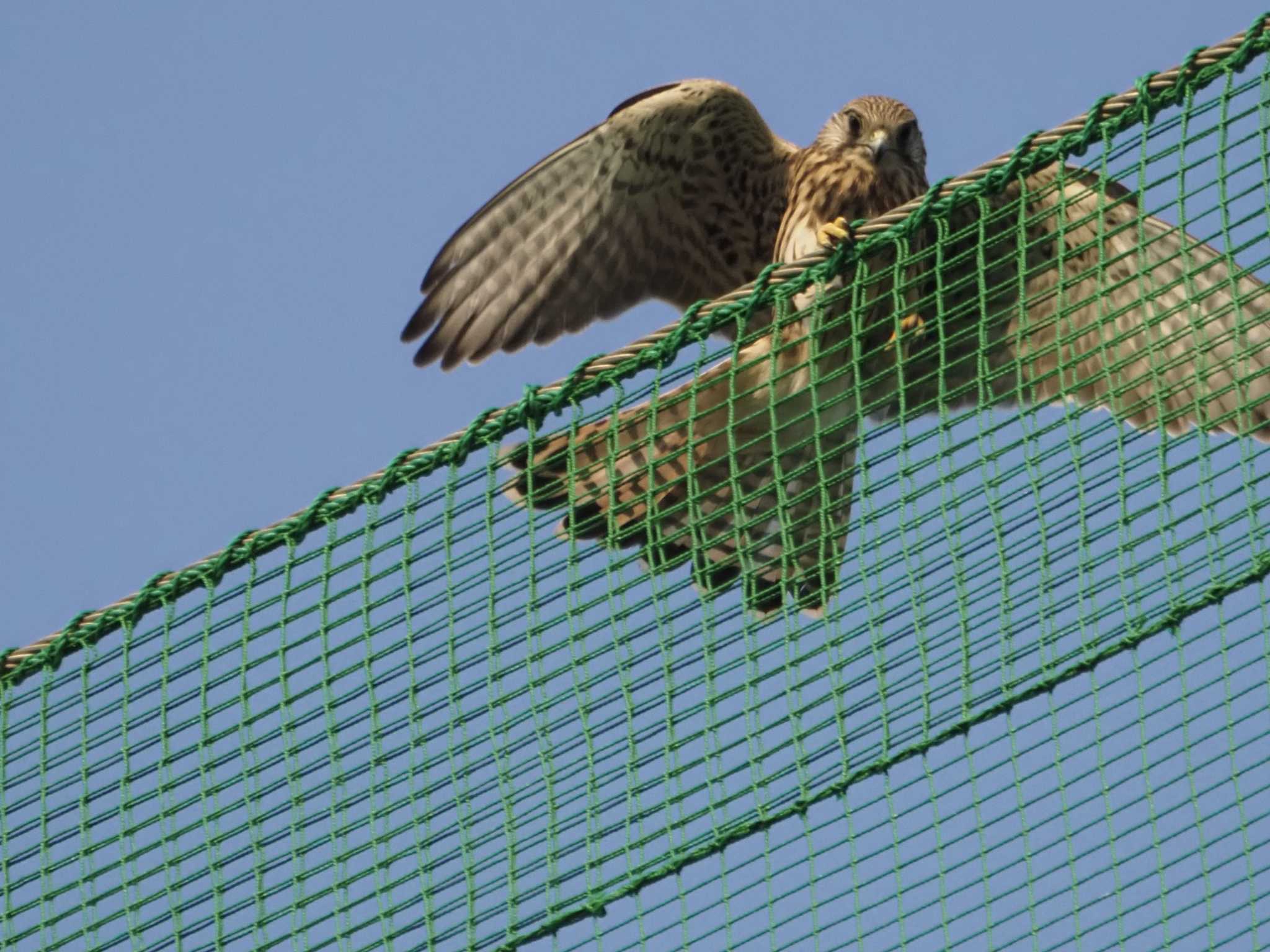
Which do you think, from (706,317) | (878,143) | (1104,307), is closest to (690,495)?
(706,317)

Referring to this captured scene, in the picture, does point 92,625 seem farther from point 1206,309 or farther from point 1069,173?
point 1206,309

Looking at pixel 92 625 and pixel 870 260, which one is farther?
pixel 870 260

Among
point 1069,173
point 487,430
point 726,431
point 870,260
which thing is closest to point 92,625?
point 487,430

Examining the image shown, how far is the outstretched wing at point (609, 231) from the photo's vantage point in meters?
5.96

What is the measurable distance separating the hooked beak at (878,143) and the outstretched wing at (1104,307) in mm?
958

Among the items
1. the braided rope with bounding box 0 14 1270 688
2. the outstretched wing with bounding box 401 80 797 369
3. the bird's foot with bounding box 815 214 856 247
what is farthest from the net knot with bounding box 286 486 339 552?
the outstretched wing with bounding box 401 80 797 369

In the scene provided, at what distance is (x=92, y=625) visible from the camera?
3.79 m

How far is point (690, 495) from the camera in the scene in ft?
12.2

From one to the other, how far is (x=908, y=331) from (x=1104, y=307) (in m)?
0.39

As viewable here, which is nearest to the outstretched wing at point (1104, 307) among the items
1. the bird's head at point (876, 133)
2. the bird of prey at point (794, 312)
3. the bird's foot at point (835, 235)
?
the bird of prey at point (794, 312)

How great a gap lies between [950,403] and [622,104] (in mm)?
1431

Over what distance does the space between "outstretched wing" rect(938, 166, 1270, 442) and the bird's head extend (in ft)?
3.13

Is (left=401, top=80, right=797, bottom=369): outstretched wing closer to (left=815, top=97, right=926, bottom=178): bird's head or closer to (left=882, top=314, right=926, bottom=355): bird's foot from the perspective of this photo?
(left=815, top=97, right=926, bottom=178): bird's head

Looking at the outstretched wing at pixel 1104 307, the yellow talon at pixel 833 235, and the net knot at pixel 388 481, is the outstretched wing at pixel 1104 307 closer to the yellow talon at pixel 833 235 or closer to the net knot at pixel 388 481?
the yellow talon at pixel 833 235
